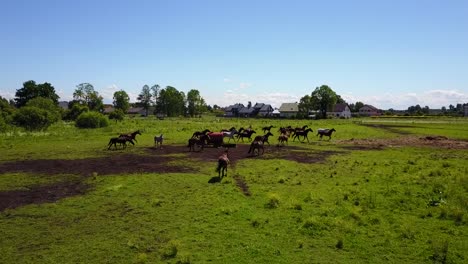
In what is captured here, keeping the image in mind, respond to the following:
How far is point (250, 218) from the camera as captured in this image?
44.2 ft

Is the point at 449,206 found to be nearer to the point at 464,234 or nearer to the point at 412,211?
the point at 412,211

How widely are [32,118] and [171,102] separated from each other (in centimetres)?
8631

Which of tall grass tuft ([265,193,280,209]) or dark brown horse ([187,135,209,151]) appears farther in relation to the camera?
dark brown horse ([187,135,209,151])

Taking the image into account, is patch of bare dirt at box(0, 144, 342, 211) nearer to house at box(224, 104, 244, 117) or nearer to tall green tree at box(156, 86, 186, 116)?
tall green tree at box(156, 86, 186, 116)

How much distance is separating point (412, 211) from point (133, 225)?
1123 cm

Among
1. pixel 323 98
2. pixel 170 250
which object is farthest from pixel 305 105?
pixel 170 250

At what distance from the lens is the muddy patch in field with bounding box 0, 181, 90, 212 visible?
52.1 ft

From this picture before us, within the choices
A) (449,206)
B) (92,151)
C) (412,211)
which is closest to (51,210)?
(412,211)

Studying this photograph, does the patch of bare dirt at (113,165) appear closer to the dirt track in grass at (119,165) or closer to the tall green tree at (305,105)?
the dirt track in grass at (119,165)

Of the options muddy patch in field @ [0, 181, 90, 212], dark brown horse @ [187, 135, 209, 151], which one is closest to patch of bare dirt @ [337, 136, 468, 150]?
dark brown horse @ [187, 135, 209, 151]

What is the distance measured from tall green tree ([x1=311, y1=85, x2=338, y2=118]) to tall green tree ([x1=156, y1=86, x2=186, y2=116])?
2139 inches

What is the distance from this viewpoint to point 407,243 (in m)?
11.2

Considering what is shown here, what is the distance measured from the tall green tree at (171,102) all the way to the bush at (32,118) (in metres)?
83.7

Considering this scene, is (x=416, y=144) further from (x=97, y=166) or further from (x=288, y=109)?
(x=288, y=109)
